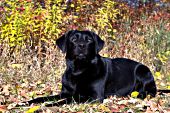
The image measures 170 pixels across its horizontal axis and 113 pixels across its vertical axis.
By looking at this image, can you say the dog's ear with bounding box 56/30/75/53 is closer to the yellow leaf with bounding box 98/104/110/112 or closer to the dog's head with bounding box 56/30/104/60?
the dog's head with bounding box 56/30/104/60

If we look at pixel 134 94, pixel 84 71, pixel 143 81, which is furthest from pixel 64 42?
pixel 143 81

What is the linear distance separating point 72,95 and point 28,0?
10.3ft

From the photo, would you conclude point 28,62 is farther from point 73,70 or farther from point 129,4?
point 129,4

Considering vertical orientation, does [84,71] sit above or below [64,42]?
below

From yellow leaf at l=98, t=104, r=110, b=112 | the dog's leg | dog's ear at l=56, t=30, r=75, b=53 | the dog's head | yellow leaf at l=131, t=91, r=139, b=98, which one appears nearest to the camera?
yellow leaf at l=98, t=104, r=110, b=112

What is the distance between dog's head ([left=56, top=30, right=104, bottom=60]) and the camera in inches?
233

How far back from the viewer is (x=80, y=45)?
587cm

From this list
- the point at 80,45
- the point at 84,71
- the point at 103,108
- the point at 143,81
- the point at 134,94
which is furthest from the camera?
the point at 143,81

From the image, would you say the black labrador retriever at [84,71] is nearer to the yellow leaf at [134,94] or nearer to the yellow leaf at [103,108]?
the yellow leaf at [134,94]

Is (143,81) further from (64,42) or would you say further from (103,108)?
(103,108)

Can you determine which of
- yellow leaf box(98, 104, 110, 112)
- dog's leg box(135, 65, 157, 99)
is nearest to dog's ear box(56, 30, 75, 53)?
yellow leaf box(98, 104, 110, 112)

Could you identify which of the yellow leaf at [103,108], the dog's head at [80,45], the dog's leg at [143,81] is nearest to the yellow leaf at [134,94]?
the dog's leg at [143,81]

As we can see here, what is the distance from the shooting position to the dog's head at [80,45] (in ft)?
19.4

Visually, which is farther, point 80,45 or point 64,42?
point 64,42
